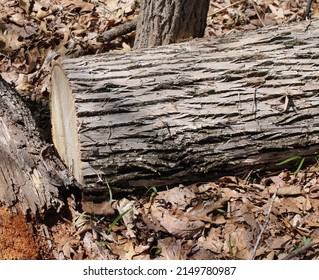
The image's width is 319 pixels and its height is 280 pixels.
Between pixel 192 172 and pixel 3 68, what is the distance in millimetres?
2234

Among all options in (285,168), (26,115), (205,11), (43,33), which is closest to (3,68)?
(43,33)

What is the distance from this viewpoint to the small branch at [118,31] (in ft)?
15.7

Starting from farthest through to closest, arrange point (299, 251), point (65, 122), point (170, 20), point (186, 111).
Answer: point (170, 20), point (65, 122), point (186, 111), point (299, 251)

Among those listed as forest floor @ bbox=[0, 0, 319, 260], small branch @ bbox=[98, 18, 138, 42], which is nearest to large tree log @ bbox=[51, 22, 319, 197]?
forest floor @ bbox=[0, 0, 319, 260]

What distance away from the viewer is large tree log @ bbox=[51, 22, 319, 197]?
122 inches

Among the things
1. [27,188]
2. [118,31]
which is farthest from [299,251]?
[118,31]

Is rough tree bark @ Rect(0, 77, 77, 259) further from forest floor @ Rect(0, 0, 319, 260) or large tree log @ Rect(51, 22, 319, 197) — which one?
large tree log @ Rect(51, 22, 319, 197)

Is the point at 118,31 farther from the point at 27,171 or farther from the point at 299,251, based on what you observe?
the point at 299,251

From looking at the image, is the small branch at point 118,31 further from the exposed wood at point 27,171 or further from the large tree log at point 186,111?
the exposed wood at point 27,171

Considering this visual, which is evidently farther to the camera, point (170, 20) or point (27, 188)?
point (170, 20)

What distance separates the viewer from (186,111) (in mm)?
3176

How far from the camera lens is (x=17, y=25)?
198 inches

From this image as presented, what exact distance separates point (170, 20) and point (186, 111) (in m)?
1.12

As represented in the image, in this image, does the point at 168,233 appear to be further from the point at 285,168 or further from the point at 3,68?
the point at 3,68
